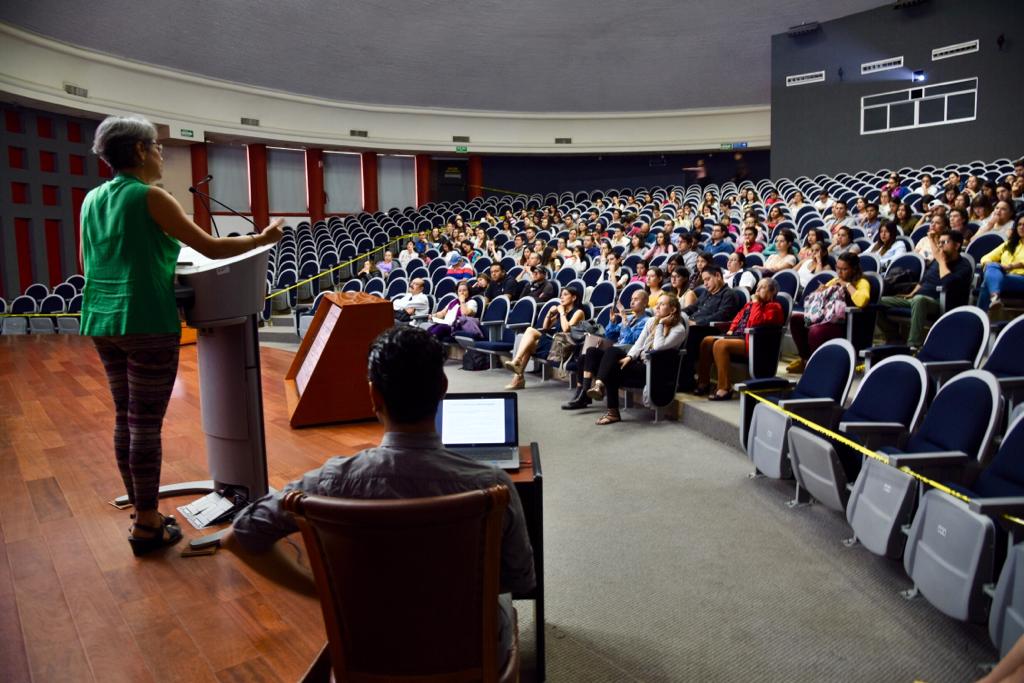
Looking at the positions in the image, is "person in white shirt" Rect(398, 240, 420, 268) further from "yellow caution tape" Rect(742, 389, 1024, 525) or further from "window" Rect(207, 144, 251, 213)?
"yellow caution tape" Rect(742, 389, 1024, 525)

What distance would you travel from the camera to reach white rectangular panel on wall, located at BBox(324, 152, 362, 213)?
15.8 m

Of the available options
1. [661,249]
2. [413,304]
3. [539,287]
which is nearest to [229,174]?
[413,304]

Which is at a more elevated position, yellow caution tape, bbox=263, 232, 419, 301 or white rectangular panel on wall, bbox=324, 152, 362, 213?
white rectangular panel on wall, bbox=324, 152, 362, 213

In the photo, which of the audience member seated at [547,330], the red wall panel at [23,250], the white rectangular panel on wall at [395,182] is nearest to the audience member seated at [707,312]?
the audience member seated at [547,330]

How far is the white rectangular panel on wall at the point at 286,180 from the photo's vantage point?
14852 millimetres

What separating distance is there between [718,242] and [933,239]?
8.75 feet

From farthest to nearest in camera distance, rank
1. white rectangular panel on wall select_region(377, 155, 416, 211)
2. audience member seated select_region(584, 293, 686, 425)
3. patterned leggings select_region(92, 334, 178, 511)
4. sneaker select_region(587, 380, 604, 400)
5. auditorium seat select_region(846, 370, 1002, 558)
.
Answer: white rectangular panel on wall select_region(377, 155, 416, 211) → sneaker select_region(587, 380, 604, 400) → audience member seated select_region(584, 293, 686, 425) → auditorium seat select_region(846, 370, 1002, 558) → patterned leggings select_region(92, 334, 178, 511)

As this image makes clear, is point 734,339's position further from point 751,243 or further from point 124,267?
point 124,267

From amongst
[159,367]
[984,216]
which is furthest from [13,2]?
[984,216]

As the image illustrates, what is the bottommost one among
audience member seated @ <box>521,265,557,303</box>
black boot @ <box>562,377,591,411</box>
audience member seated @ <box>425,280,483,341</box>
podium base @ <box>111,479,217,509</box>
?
black boot @ <box>562,377,591,411</box>

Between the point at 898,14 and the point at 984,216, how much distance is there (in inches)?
274

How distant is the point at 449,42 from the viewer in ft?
38.3

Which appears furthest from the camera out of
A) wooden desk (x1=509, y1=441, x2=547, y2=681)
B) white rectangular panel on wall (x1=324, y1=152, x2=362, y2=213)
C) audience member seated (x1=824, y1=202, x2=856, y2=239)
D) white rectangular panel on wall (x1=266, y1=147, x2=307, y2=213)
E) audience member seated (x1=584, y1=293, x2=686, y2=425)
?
white rectangular panel on wall (x1=324, y1=152, x2=362, y2=213)

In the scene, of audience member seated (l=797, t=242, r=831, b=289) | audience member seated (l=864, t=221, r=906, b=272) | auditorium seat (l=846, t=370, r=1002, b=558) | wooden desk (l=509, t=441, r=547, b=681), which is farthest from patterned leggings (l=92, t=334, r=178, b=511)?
audience member seated (l=864, t=221, r=906, b=272)
